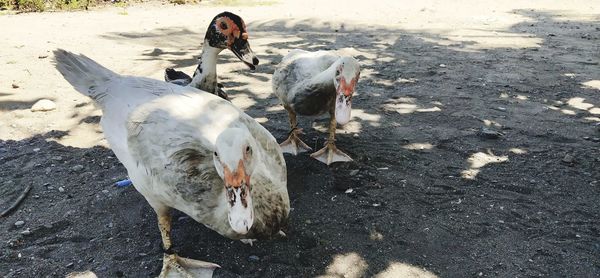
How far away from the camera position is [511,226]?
314 centimetres

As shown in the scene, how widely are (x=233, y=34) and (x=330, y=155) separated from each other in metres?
1.28

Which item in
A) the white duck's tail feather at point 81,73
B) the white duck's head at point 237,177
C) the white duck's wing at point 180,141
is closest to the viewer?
the white duck's head at point 237,177

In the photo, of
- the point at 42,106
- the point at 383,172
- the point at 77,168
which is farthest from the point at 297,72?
the point at 42,106

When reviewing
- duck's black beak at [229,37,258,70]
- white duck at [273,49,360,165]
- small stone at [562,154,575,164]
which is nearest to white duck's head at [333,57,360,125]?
white duck at [273,49,360,165]

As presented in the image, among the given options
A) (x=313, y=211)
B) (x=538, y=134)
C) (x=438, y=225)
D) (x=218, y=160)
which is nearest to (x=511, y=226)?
(x=438, y=225)

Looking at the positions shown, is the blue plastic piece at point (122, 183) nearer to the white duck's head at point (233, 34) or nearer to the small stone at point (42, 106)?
the white duck's head at point (233, 34)

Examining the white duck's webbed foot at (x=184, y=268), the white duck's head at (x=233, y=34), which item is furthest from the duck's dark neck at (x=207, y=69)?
the white duck's webbed foot at (x=184, y=268)

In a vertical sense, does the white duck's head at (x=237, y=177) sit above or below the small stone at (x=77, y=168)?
above

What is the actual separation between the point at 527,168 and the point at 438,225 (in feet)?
3.85

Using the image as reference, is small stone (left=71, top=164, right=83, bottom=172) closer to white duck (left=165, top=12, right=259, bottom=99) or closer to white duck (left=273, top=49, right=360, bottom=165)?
white duck (left=165, top=12, right=259, bottom=99)

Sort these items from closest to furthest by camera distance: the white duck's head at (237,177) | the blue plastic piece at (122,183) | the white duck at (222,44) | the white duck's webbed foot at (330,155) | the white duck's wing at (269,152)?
the white duck's head at (237,177), the white duck's wing at (269,152), the blue plastic piece at (122,183), the white duck at (222,44), the white duck's webbed foot at (330,155)

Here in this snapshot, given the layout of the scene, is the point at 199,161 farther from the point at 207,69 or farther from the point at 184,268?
the point at 207,69

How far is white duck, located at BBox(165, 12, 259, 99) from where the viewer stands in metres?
3.72

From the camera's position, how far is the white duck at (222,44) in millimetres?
3725
